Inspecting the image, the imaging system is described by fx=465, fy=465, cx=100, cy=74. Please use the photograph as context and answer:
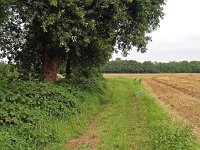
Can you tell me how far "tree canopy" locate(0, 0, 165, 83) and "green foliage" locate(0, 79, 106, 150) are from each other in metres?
3.89

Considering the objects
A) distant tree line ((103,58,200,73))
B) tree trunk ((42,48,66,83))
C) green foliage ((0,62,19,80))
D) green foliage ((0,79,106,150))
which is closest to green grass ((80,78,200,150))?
green foliage ((0,79,106,150))

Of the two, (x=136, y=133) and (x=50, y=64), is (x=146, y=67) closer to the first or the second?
(x=50, y=64)

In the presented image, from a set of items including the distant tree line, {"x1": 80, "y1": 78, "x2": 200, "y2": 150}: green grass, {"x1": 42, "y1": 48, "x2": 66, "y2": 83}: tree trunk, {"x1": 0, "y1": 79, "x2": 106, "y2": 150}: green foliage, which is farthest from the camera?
the distant tree line

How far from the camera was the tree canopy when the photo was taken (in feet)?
82.5

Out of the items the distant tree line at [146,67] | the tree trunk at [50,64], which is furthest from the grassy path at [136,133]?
the distant tree line at [146,67]

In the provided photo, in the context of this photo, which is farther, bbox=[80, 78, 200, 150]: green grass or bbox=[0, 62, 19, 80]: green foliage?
bbox=[0, 62, 19, 80]: green foliage

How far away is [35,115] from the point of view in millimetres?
17484

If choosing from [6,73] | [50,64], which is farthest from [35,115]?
[50,64]

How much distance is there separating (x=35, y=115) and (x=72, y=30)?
879 cm

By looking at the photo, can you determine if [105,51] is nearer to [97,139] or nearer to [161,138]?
[97,139]

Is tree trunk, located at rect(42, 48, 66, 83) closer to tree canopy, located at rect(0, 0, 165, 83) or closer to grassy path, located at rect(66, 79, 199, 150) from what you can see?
tree canopy, located at rect(0, 0, 165, 83)

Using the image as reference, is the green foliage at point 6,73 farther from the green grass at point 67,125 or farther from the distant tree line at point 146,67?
the distant tree line at point 146,67

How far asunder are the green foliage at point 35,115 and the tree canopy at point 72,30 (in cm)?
389

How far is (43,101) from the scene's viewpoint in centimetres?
2006
